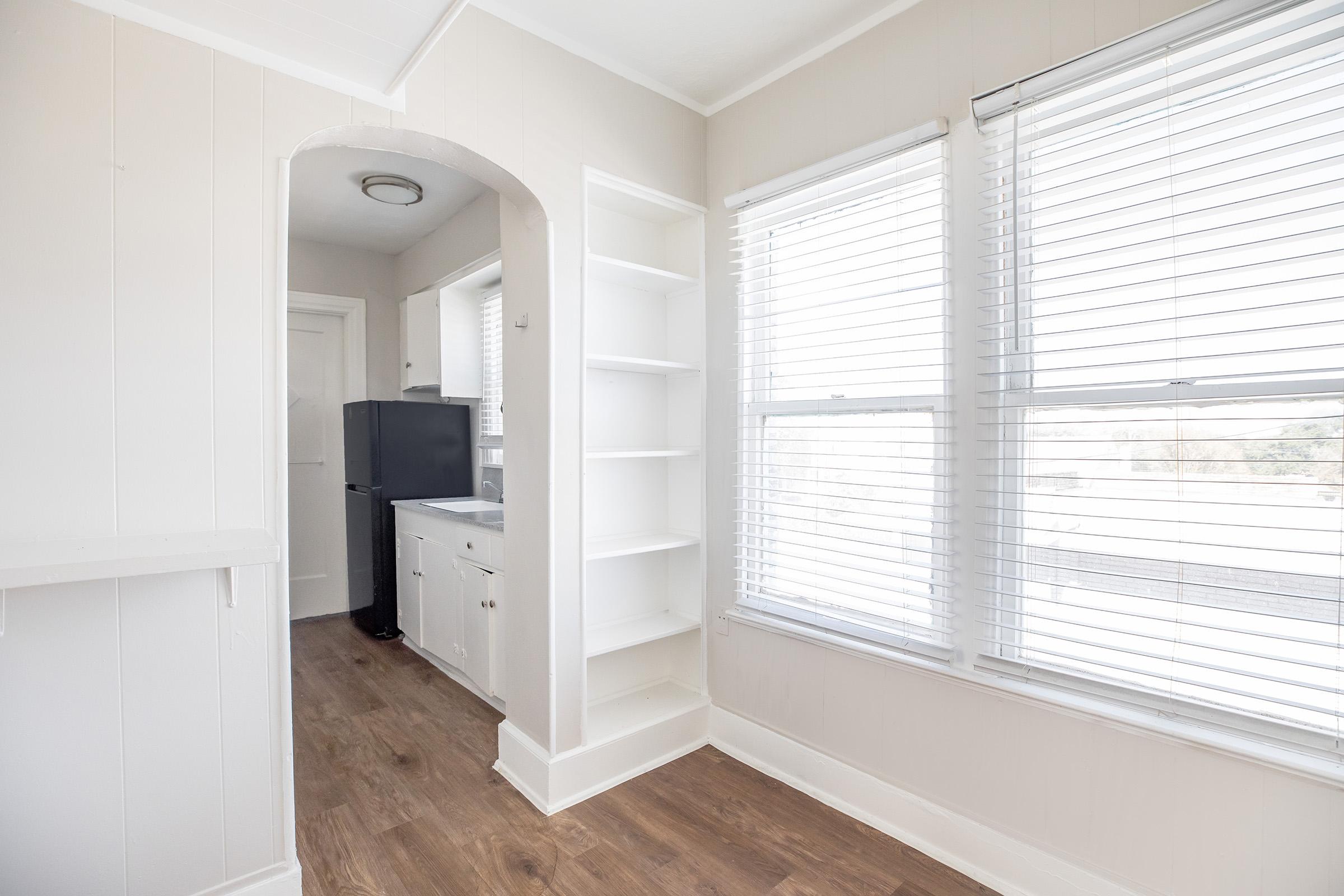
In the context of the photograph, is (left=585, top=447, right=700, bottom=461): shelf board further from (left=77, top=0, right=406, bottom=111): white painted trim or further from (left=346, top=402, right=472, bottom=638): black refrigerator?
(left=346, top=402, right=472, bottom=638): black refrigerator

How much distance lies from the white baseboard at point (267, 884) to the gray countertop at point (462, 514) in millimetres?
1302

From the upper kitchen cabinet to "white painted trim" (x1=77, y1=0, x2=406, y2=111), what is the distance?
6.47ft

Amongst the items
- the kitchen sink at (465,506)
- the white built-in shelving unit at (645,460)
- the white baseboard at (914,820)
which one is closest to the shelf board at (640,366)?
the white built-in shelving unit at (645,460)

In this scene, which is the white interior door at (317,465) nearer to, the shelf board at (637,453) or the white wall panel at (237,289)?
the shelf board at (637,453)

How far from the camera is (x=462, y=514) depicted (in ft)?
10.6

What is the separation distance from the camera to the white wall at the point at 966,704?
57.5 inches

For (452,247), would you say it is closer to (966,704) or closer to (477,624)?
(477,624)

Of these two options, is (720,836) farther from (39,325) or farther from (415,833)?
(39,325)

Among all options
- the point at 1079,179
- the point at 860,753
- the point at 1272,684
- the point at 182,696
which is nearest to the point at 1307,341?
the point at 1079,179

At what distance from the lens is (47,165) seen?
141cm

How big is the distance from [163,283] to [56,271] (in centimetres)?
19

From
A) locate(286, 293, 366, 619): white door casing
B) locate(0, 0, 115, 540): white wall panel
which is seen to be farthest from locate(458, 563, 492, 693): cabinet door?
locate(286, 293, 366, 619): white door casing

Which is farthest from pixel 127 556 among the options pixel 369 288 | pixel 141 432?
pixel 369 288

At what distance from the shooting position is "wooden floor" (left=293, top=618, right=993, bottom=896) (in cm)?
183
